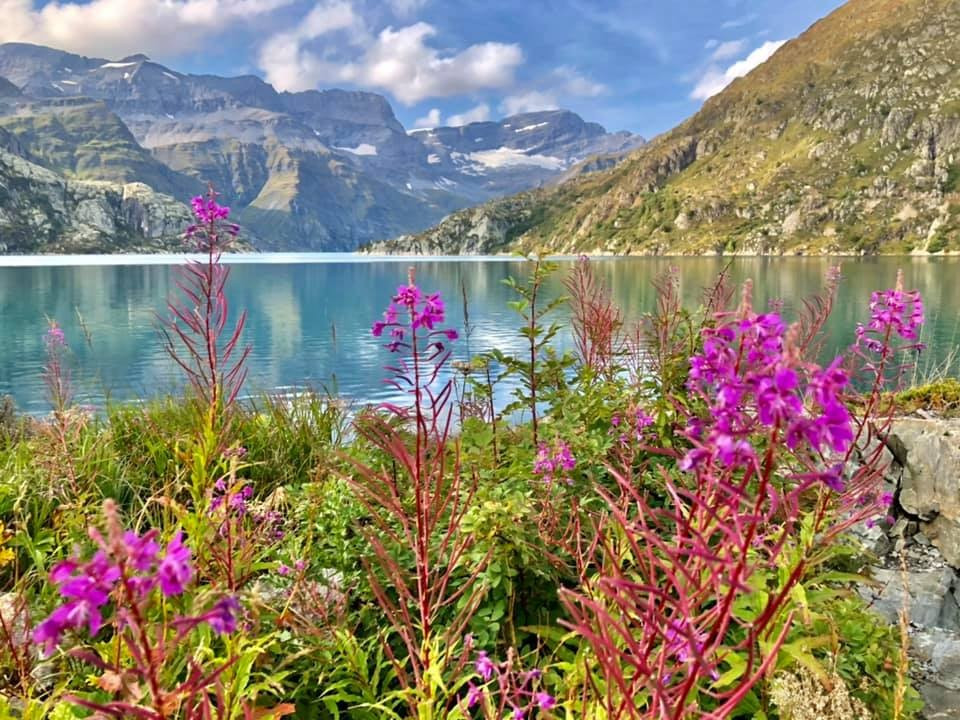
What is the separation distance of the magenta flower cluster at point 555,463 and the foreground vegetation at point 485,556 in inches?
1.1

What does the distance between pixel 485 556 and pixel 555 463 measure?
134 cm

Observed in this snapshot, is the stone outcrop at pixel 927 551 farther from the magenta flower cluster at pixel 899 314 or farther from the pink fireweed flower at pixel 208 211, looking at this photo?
the pink fireweed flower at pixel 208 211

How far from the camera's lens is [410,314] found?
2.27 metres

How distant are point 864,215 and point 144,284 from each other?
205 metres

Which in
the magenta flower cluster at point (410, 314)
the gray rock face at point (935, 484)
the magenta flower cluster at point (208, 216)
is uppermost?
the magenta flower cluster at point (208, 216)

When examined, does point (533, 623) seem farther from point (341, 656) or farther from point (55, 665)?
point (55, 665)

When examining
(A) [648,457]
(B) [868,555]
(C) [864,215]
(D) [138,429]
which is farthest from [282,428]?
(C) [864,215]

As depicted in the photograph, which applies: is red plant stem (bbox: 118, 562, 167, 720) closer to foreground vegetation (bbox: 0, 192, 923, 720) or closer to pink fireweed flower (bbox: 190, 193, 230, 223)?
foreground vegetation (bbox: 0, 192, 923, 720)

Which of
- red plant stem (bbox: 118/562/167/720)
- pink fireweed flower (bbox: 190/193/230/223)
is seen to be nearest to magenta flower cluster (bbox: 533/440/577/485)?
pink fireweed flower (bbox: 190/193/230/223)

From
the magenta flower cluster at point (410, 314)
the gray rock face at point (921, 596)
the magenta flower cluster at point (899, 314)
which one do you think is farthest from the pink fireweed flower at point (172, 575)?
the gray rock face at point (921, 596)

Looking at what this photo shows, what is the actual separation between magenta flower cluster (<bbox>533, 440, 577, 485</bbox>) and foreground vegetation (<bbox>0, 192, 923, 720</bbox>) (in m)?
0.03

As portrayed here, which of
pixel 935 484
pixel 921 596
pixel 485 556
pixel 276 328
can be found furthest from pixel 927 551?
pixel 276 328

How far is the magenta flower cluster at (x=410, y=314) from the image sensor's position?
7.29ft

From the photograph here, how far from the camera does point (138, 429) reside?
729cm
